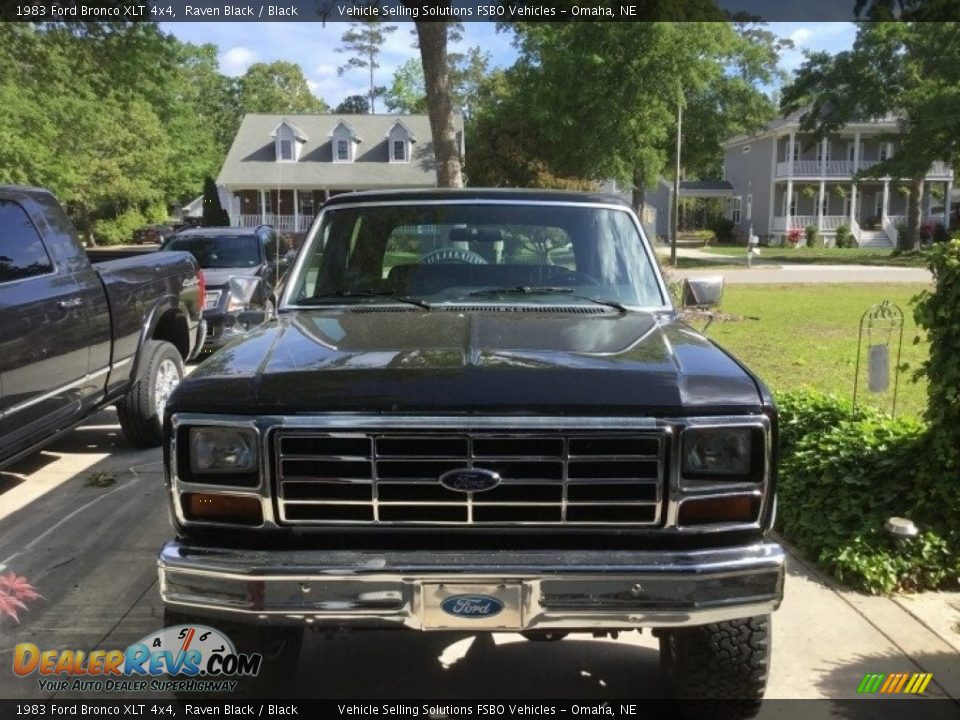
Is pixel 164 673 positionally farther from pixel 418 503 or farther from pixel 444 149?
pixel 444 149

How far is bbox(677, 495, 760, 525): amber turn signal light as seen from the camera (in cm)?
269

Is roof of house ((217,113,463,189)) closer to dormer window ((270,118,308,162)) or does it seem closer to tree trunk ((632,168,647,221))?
dormer window ((270,118,308,162))

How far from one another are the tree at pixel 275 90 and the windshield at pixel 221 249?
225ft

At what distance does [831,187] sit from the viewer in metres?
47.0

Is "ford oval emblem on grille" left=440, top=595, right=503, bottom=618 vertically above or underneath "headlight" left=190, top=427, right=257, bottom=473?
underneath

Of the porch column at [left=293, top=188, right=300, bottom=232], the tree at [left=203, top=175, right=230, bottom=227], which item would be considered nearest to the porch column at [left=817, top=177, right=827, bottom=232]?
the porch column at [left=293, top=188, right=300, bottom=232]

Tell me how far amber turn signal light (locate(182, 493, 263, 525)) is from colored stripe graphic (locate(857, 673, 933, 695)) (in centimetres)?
244

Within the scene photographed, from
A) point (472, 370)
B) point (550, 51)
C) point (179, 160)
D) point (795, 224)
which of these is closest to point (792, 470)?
point (472, 370)

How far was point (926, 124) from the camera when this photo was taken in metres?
31.3

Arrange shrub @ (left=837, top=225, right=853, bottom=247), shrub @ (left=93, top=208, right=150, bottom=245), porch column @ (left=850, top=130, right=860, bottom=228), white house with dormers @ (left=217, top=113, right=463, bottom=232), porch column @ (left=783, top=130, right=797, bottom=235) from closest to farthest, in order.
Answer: white house with dormers @ (left=217, top=113, right=463, bottom=232)
shrub @ (left=837, top=225, right=853, bottom=247)
porch column @ (left=850, top=130, right=860, bottom=228)
porch column @ (left=783, top=130, right=797, bottom=235)
shrub @ (left=93, top=208, right=150, bottom=245)

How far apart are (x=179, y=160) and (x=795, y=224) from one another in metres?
37.3

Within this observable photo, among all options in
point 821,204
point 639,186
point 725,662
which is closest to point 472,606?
point 725,662

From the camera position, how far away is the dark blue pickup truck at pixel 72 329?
5020mm

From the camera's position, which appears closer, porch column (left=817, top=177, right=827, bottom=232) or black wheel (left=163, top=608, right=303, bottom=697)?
black wheel (left=163, top=608, right=303, bottom=697)
